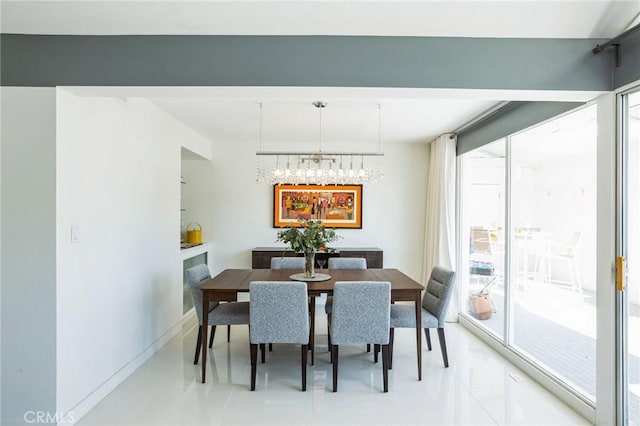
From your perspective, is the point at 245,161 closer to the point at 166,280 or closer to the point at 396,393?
the point at 166,280

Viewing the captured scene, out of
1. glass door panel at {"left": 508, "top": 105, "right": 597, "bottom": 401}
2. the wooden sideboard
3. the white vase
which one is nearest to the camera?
glass door panel at {"left": 508, "top": 105, "right": 597, "bottom": 401}

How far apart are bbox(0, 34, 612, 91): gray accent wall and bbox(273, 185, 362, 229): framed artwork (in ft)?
10.9

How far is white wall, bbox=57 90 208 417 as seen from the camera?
2332mm

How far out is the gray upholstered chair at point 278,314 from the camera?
9.30 ft

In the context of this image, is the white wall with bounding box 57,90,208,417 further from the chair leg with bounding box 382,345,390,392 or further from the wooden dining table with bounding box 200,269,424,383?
the chair leg with bounding box 382,345,390,392

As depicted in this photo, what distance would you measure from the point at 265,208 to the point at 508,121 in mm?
3484

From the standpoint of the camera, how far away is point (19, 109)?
2215mm

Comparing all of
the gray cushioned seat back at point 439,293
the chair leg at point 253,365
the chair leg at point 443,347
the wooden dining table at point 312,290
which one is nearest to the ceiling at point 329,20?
the wooden dining table at point 312,290

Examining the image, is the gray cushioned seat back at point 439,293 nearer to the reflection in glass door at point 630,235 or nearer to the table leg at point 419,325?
the table leg at point 419,325

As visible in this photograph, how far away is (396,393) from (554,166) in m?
2.74

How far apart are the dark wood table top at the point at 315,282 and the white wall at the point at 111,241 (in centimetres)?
70

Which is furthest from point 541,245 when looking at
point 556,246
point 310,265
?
point 310,265

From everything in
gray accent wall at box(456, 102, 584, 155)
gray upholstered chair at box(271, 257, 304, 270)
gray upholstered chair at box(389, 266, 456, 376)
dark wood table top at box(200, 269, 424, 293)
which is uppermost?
gray accent wall at box(456, 102, 584, 155)

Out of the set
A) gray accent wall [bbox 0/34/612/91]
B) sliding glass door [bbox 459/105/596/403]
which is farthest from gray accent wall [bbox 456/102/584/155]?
gray accent wall [bbox 0/34/612/91]
